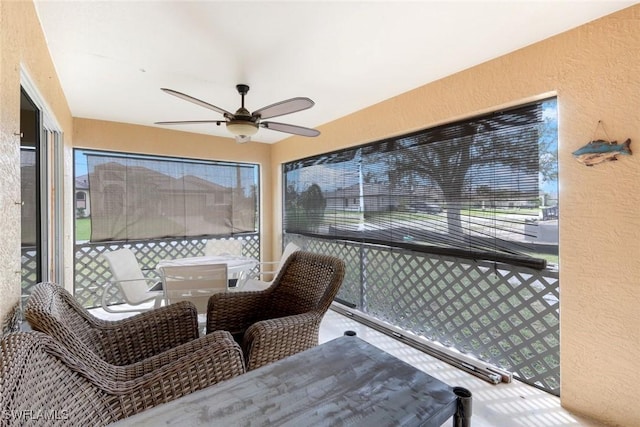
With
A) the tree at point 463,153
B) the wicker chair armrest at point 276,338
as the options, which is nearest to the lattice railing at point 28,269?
the wicker chair armrest at point 276,338

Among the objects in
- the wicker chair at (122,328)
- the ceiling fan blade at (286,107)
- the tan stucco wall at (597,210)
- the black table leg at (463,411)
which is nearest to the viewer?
the black table leg at (463,411)

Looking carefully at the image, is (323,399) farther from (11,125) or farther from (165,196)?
(165,196)

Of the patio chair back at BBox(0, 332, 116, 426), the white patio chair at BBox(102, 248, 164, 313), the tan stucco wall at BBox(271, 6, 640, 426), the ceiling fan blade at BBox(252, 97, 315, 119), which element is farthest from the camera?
the white patio chair at BBox(102, 248, 164, 313)

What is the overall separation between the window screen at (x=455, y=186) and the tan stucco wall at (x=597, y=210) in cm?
18

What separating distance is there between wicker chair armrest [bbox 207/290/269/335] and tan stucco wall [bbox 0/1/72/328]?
105 centimetres

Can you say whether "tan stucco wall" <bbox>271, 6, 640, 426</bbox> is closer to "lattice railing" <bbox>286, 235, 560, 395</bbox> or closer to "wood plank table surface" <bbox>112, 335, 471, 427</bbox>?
"lattice railing" <bbox>286, 235, 560, 395</bbox>

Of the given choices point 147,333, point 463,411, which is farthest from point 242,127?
point 463,411

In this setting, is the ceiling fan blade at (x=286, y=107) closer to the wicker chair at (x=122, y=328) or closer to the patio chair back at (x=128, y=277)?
the wicker chair at (x=122, y=328)

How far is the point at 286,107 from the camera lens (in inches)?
86.9

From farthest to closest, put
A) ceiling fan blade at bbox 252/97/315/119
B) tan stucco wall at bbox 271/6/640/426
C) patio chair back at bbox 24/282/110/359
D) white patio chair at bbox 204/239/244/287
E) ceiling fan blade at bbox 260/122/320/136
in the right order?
1. white patio chair at bbox 204/239/244/287
2. ceiling fan blade at bbox 260/122/320/136
3. ceiling fan blade at bbox 252/97/315/119
4. tan stucco wall at bbox 271/6/640/426
5. patio chair back at bbox 24/282/110/359

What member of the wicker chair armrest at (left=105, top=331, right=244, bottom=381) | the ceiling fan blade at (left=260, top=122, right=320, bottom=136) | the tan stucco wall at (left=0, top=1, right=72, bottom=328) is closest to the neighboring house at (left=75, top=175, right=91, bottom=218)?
the tan stucco wall at (left=0, top=1, right=72, bottom=328)

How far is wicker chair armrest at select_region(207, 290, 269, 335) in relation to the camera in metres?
2.13

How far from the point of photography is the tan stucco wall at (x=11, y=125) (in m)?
1.17

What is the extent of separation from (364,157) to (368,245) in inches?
41.6
